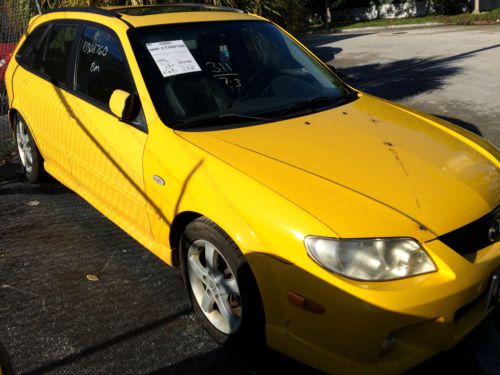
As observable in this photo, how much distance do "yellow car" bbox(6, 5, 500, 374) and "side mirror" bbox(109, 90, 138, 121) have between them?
1 centimetres

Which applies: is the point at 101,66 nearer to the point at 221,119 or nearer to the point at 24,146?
the point at 221,119

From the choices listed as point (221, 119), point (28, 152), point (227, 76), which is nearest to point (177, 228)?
point (221, 119)

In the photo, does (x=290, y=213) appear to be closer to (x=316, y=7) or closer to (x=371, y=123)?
(x=371, y=123)

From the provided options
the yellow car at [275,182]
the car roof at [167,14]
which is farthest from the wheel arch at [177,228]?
the car roof at [167,14]

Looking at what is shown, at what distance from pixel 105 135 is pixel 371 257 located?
6.60ft

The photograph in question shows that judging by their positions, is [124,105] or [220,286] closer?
[220,286]

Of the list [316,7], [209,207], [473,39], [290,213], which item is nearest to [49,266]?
[209,207]

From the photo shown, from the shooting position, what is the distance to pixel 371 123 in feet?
10.4

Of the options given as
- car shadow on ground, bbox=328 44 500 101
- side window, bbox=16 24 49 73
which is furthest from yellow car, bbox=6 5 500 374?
car shadow on ground, bbox=328 44 500 101

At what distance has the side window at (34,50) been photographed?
14.9 feet

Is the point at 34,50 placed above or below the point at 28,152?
above

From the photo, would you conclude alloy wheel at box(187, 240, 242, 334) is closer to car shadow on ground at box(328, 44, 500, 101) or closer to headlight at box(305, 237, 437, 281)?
headlight at box(305, 237, 437, 281)

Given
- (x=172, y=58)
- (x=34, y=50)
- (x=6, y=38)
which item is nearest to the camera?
(x=172, y=58)

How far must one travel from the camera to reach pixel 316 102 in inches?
134
